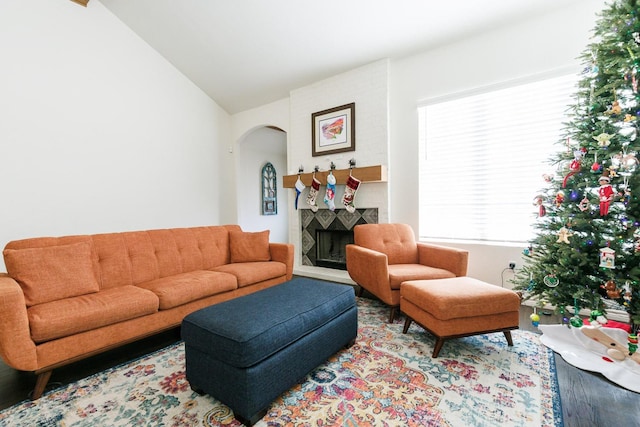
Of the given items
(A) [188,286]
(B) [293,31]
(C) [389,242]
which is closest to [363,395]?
(A) [188,286]

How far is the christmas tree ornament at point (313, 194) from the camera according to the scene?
4.11 metres

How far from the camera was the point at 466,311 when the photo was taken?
1887 mm

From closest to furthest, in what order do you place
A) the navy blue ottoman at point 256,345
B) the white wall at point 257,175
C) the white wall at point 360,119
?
the navy blue ottoman at point 256,345, the white wall at point 360,119, the white wall at point 257,175

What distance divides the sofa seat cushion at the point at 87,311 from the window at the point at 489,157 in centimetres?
291

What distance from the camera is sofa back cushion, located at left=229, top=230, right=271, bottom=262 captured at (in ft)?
10.5

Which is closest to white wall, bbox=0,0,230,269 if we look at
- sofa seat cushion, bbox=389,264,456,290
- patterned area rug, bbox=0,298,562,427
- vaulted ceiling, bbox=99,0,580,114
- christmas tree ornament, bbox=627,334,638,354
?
vaulted ceiling, bbox=99,0,580,114

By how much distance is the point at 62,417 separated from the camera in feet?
4.66

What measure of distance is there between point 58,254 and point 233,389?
1.62 m

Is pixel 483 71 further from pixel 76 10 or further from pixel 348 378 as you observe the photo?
pixel 76 10

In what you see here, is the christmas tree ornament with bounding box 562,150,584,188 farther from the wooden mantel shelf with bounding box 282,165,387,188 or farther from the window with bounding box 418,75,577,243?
the wooden mantel shelf with bounding box 282,165,387,188

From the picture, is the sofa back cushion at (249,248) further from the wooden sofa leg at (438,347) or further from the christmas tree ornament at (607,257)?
the christmas tree ornament at (607,257)

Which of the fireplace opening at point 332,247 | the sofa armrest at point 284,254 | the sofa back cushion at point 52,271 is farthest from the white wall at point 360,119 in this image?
the sofa back cushion at point 52,271

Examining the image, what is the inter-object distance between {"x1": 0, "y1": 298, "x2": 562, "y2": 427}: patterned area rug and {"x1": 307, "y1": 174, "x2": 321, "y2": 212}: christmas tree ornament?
2459mm

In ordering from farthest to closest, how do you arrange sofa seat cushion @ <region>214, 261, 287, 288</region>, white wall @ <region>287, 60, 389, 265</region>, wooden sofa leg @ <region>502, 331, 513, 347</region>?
1. white wall @ <region>287, 60, 389, 265</region>
2. sofa seat cushion @ <region>214, 261, 287, 288</region>
3. wooden sofa leg @ <region>502, 331, 513, 347</region>
